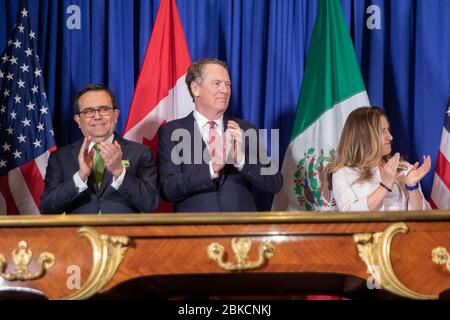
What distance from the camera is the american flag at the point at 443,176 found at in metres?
3.59

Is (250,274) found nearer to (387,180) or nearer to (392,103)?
(387,180)

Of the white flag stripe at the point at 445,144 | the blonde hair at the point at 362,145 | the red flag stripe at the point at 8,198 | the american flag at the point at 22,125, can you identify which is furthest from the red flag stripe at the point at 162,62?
the white flag stripe at the point at 445,144

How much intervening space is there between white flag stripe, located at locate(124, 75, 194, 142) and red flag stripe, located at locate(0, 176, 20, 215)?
634 mm

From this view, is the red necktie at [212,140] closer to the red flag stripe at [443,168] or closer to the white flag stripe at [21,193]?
the white flag stripe at [21,193]

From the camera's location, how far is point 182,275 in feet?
6.74

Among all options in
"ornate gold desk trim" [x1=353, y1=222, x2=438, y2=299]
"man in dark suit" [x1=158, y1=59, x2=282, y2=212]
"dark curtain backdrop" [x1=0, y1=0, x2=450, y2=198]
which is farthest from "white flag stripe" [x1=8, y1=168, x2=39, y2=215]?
"ornate gold desk trim" [x1=353, y1=222, x2=438, y2=299]

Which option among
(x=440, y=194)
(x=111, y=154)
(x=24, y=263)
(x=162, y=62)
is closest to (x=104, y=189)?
(x=111, y=154)

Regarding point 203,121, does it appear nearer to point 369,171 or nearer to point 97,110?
point 97,110

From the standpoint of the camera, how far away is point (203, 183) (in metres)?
2.74

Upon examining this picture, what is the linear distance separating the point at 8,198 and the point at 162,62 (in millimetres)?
1040

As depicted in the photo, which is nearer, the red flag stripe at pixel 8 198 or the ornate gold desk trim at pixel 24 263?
the ornate gold desk trim at pixel 24 263

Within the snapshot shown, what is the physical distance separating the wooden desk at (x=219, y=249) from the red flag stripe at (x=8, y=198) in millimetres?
1538

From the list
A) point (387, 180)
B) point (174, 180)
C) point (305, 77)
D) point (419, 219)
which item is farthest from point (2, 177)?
point (419, 219)

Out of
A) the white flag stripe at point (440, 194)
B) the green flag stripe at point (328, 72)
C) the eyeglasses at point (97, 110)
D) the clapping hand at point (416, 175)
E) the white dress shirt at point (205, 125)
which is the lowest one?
the white flag stripe at point (440, 194)
